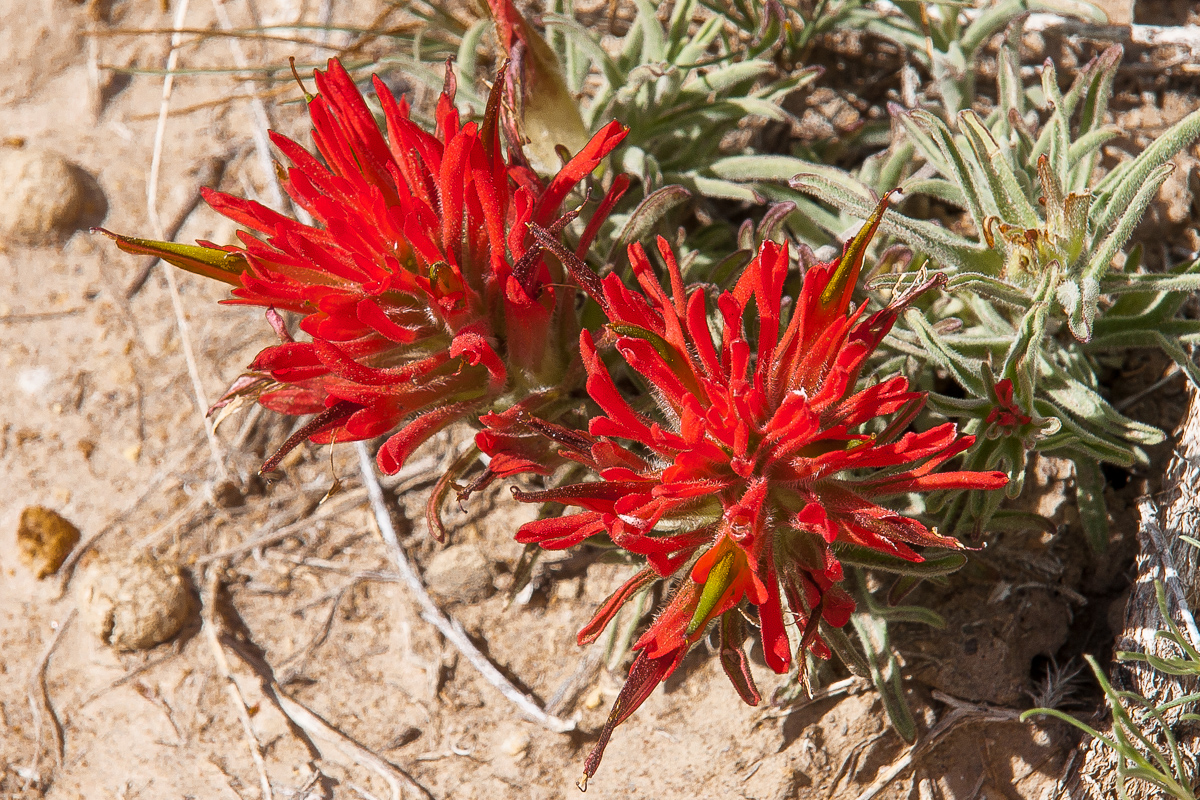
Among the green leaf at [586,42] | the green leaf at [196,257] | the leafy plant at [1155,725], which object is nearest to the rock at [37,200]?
the green leaf at [196,257]

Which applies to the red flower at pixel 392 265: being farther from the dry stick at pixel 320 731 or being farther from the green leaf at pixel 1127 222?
the dry stick at pixel 320 731

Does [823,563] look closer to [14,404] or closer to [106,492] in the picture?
[106,492]

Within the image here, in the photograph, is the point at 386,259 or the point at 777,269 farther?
the point at 386,259

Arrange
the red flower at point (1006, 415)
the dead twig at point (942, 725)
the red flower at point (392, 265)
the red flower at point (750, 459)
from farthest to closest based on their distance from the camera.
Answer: the dead twig at point (942, 725)
the red flower at point (1006, 415)
the red flower at point (392, 265)
the red flower at point (750, 459)

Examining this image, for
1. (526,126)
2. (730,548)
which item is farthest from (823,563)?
(526,126)

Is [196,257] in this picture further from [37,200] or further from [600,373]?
[37,200]

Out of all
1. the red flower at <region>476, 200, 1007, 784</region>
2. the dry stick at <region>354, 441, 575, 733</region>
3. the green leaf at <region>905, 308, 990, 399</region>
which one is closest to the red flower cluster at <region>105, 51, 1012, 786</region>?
the red flower at <region>476, 200, 1007, 784</region>

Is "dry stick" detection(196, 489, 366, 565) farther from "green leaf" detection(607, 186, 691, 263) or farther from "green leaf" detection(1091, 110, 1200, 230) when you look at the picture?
"green leaf" detection(1091, 110, 1200, 230)
